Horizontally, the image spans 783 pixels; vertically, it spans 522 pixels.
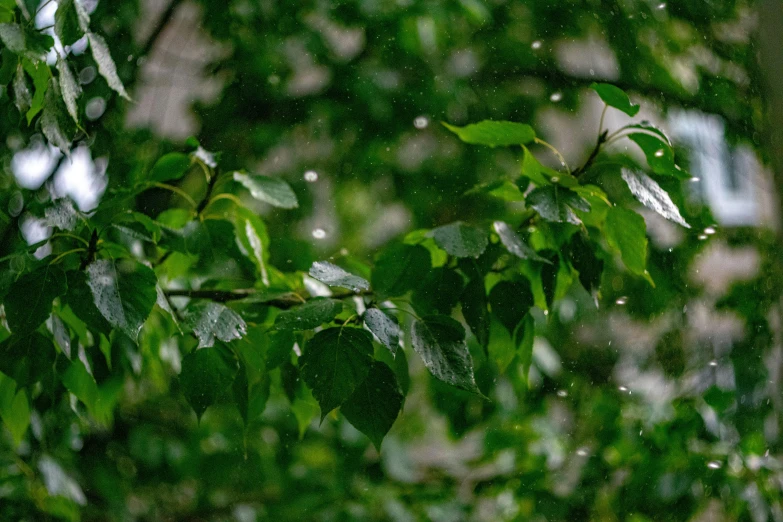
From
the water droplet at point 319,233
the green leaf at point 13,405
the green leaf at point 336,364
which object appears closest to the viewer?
the green leaf at point 336,364

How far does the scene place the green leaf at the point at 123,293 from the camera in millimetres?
292

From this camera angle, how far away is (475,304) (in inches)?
13.9

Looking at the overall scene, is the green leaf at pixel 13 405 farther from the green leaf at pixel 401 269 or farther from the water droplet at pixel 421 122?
the water droplet at pixel 421 122

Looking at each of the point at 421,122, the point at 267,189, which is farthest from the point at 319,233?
the point at 267,189

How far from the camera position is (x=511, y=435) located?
2.23 feet

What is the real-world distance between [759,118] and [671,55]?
0.53 ft

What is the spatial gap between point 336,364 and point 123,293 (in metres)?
0.10

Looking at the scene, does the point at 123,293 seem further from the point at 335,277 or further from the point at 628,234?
the point at 628,234

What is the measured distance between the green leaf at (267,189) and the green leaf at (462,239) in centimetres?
11

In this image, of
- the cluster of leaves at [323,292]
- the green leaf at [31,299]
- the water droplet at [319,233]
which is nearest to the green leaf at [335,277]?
the cluster of leaves at [323,292]

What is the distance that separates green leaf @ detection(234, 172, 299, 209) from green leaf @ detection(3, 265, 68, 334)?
14 centimetres

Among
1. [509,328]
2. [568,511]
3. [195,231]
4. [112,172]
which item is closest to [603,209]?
[509,328]

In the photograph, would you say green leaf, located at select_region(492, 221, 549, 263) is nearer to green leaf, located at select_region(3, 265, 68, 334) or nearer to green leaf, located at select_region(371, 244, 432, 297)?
green leaf, located at select_region(371, 244, 432, 297)

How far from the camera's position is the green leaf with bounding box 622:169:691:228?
322mm
